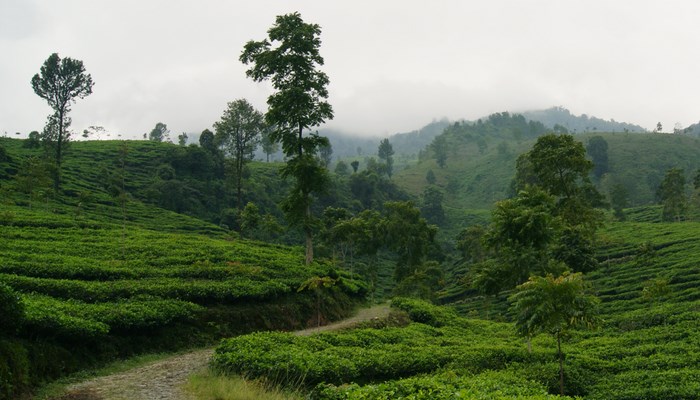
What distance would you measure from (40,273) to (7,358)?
12573mm

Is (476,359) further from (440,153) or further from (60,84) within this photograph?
(440,153)

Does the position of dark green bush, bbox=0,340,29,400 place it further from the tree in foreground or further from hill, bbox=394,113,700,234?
hill, bbox=394,113,700,234

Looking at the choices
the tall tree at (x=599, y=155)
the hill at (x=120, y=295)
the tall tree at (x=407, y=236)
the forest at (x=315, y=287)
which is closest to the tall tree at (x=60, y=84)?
the forest at (x=315, y=287)

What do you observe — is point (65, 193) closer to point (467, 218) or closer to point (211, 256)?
point (211, 256)

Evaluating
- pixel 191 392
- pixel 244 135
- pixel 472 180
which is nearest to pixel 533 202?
pixel 191 392

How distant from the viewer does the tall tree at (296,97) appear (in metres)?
32.3

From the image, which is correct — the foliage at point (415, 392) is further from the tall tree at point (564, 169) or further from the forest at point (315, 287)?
the tall tree at point (564, 169)

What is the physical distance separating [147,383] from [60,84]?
7054 centimetres

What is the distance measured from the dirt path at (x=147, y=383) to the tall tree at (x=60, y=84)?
63.9 metres

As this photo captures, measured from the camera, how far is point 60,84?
69875 millimetres

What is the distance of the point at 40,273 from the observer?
22250 millimetres

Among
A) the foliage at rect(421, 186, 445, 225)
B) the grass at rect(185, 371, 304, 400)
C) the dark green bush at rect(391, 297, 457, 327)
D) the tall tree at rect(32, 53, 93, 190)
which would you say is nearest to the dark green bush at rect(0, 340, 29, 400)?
the grass at rect(185, 371, 304, 400)

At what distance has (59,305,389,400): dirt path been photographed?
1226 cm

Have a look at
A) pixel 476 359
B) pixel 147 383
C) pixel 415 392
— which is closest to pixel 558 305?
pixel 476 359
